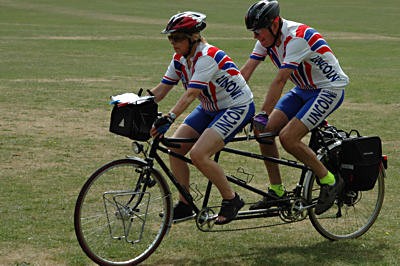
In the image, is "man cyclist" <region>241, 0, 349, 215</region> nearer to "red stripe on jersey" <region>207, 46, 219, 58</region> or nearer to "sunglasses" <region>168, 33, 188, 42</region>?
"red stripe on jersey" <region>207, 46, 219, 58</region>

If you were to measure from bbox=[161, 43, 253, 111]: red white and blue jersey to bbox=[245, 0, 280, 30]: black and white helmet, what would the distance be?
383mm

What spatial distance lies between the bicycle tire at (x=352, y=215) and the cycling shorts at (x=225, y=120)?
109 centimetres

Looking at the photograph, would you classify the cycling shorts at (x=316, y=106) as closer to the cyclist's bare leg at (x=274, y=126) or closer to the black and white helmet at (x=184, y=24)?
the cyclist's bare leg at (x=274, y=126)

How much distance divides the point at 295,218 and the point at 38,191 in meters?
3.33

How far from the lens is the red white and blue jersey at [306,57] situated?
6992 millimetres

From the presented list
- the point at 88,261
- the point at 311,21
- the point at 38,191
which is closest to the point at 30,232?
the point at 88,261

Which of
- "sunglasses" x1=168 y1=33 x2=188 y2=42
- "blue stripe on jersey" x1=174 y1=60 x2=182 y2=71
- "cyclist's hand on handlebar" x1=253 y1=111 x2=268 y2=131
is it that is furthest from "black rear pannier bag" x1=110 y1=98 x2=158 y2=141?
"cyclist's hand on handlebar" x1=253 y1=111 x2=268 y2=131

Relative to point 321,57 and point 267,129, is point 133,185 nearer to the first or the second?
point 267,129

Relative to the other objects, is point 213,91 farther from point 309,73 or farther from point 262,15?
point 309,73

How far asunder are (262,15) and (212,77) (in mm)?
725

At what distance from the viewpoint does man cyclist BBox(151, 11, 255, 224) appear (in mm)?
6500

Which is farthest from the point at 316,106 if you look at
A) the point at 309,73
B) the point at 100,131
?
the point at 100,131

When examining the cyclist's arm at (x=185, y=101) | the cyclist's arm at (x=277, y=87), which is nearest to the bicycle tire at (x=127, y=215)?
the cyclist's arm at (x=185, y=101)

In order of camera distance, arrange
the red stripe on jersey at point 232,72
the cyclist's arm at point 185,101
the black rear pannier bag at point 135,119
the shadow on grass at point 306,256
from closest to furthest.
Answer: the black rear pannier bag at point 135,119 < the cyclist's arm at point 185,101 < the red stripe on jersey at point 232,72 < the shadow on grass at point 306,256
